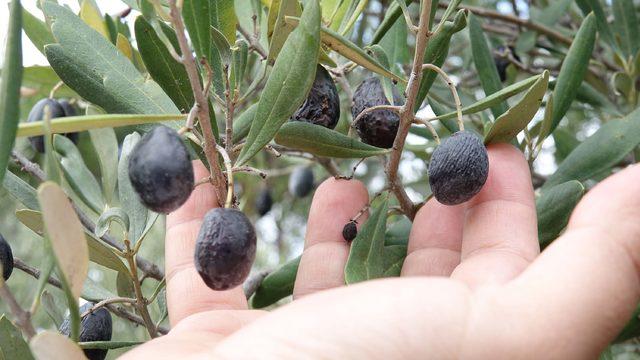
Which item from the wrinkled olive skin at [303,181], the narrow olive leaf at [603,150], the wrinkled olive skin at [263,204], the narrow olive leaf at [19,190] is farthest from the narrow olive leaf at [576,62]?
the wrinkled olive skin at [263,204]

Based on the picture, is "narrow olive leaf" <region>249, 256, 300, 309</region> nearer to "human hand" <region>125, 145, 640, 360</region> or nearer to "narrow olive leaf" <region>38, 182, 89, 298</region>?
"human hand" <region>125, 145, 640, 360</region>

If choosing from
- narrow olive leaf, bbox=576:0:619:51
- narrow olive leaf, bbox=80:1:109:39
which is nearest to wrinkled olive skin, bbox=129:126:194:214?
narrow olive leaf, bbox=80:1:109:39

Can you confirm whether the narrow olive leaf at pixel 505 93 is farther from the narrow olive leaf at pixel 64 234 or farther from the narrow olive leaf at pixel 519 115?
the narrow olive leaf at pixel 64 234

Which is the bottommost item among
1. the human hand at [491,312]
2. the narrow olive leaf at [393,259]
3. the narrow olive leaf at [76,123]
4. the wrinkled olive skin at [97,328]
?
the wrinkled olive skin at [97,328]

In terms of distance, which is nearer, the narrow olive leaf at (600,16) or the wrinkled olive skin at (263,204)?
the narrow olive leaf at (600,16)

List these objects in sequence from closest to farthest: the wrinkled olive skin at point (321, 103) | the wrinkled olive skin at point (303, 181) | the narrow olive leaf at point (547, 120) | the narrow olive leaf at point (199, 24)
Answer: the narrow olive leaf at point (199, 24) → the wrinkled olive skin at point (321, 103) → the narrow olive leaf at point (547, 120) → the wrinkled olive skin at point (303, 181)

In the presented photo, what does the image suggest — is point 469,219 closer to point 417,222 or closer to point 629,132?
point 417,222
